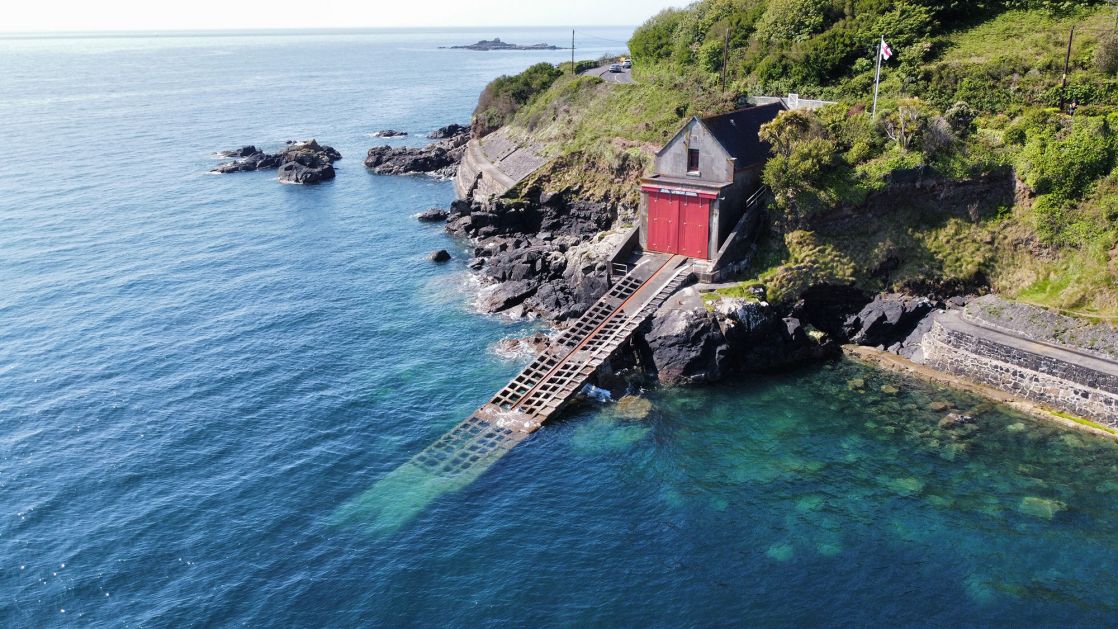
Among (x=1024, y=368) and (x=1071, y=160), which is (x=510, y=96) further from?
(x=1024, y=368)

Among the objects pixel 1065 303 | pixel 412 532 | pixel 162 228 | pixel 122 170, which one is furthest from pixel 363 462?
pixel 122 170

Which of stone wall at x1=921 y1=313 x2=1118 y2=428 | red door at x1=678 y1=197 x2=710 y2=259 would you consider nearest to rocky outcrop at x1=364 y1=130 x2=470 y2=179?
red door at x1=678 y1=197 x2=710 y2=259

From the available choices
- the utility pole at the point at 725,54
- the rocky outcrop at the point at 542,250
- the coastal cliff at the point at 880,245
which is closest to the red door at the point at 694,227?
the coastal cliff at the point at 880,245

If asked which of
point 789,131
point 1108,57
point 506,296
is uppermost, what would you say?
point 1108,57

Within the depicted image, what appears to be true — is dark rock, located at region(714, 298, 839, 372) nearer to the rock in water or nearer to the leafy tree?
the rock in water

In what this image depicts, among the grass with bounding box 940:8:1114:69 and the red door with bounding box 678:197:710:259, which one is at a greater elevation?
the grass with bounding box 940:8:1114:69

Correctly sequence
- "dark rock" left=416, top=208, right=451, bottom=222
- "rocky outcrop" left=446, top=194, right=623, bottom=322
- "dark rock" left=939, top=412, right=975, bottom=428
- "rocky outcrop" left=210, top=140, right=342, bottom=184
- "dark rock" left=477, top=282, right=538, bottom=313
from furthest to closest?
"rocky outcrop" left=210, top=140, right=342, bottom=184 → "dark rock" left=416, top=208, right=451, bottom=222 → "dark rock" left=477, top=282, right=538, bottom=313 → "rocky outcrop" left=446, top=194, right=623, bottom=322 → "dark rock" left=939, top=412, right=975, bottom=428

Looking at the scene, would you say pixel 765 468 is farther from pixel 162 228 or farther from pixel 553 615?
pixel 162 228

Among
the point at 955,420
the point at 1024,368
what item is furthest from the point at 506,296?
the point at 1024,368
